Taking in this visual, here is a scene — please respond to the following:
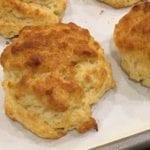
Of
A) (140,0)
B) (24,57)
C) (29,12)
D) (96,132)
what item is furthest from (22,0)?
(96,132)

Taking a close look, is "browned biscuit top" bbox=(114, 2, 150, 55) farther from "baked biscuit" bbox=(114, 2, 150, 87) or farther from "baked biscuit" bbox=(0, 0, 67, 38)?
"baked biscuit" bbox=(0, 0, 67, 38)

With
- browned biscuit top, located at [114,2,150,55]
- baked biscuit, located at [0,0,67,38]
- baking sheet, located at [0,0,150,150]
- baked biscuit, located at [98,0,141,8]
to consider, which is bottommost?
baking sheet, located at [0,0,150,150]

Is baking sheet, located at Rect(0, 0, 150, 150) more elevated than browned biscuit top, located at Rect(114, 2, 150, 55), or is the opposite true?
browned biscuit top, located at Rect(114, 2, 150, 55)

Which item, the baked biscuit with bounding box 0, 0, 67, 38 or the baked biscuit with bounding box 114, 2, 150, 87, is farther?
the baked biscuit with bounding box 0, 0, 67, 38

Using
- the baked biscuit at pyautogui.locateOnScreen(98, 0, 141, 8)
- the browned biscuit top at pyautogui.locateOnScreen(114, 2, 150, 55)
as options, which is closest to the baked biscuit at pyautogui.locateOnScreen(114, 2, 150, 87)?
the browned biscuit top at pyautogui.locateOnScreen(114, 2, 150, 55)

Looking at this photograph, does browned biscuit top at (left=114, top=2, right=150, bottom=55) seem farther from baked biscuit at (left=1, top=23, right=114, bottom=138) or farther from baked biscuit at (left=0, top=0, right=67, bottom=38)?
baked biscuit at (left=0, top=0, right=67, bottom=38)

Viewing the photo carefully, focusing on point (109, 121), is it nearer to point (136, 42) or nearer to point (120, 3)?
point (136, 42)
